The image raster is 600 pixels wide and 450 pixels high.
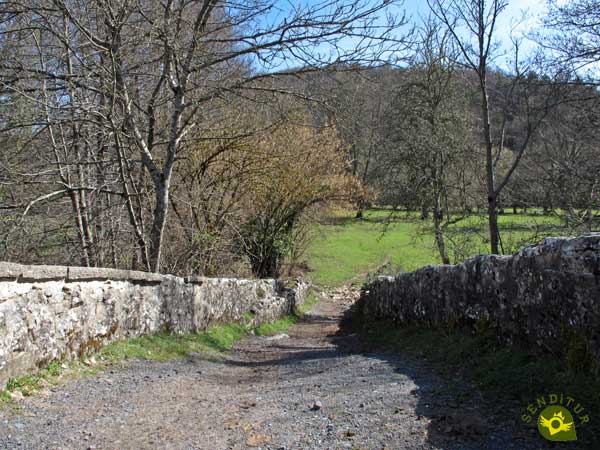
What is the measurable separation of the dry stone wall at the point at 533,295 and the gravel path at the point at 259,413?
0.83m

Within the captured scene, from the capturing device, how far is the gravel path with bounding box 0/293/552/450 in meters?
3.49

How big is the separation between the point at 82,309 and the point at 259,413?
2.32m

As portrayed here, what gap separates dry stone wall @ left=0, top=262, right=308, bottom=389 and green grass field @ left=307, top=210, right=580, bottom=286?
7750mm

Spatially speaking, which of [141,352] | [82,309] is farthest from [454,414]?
[141,352]

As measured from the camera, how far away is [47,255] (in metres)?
8.93

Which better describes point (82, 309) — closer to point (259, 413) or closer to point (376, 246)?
point (259, 413)

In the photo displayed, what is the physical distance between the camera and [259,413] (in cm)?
435

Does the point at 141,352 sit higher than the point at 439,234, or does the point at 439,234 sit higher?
the point at 439,234

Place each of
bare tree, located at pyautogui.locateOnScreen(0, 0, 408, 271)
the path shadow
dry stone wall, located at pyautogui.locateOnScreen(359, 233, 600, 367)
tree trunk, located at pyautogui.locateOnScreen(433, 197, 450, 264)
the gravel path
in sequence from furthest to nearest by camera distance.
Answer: tree trunk, located at pyautogui.locateOnScreen(433, 197, 450, 264), bare tree, located at pyautogui.locateOnScreen(0, 0, 408, 271), dry stone wall, located at pyautogui.locateOnScreen(359, 233, 600, 367), the gravel path, the path shadow

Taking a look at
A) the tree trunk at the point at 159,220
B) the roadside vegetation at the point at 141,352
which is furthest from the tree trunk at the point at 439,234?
the tree trunk at the point at 159,220

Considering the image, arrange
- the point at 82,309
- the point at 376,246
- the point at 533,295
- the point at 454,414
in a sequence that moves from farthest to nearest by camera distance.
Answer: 1. the point at 376,246
2. the point at 82,309
3. the point at 533,295
4. the point at 454,414

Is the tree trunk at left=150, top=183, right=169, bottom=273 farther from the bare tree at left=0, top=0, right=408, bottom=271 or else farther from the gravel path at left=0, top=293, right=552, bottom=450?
the gravel path at left=0, top=293, right=552, bottom=450

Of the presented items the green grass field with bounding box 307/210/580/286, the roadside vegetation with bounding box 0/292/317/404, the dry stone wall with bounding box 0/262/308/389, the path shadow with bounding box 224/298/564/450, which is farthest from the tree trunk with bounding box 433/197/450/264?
the path shadow with bounding box 224/298/564/450

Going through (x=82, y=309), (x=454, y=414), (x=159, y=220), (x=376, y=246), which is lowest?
(x=376, y=246)
